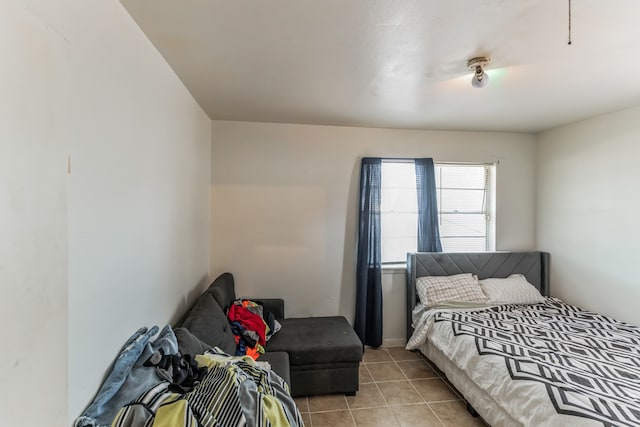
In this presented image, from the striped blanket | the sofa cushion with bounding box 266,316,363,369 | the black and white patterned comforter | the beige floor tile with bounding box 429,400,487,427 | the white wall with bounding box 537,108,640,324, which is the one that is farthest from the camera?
the white wall with bounding box 537,108,640,324

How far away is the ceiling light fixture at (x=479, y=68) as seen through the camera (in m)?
1.81

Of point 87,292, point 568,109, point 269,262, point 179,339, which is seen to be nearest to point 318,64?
point 87,292

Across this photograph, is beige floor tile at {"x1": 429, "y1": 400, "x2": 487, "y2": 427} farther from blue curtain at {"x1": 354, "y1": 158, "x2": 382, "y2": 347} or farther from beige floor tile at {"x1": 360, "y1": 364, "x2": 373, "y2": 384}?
blue curtain at {"x1": 354, "y1": 158, "x2": 382, "y2": 347}

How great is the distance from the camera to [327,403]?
2406 millimetres

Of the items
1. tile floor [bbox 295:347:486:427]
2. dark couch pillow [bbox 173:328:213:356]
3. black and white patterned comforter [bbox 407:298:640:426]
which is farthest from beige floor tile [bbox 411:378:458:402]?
dark couch pillow [bbox 173:328:213:356]

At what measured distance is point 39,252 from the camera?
0.74 metres

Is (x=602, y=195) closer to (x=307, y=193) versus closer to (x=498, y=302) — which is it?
(x=498, y=302)

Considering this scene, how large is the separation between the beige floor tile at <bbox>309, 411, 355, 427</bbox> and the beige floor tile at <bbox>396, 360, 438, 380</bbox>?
833 millimetres

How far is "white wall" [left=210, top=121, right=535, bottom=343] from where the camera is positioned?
3217mm

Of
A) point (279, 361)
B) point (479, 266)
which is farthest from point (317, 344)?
point (479, 266)

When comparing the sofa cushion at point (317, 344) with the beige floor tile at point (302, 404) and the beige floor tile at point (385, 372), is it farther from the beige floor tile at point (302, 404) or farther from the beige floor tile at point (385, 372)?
the beige floor tile at point (385, 372)

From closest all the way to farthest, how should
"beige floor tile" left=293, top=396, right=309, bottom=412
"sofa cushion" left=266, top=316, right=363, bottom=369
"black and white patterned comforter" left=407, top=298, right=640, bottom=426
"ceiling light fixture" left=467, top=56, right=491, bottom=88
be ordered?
"black and white patterned comforter" left=407, top=298, right=640, bottom=426 → "ceiling light fixture" left=467, top=56, right=491, bottom=88 → "beige floor tile" left=293, top=396, right=309, bottom=412 → "sofa cushion" left=266, top=316, right=363, bottom=369

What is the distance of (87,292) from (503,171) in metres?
4.07

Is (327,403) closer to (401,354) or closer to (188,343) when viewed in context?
(401,354)
